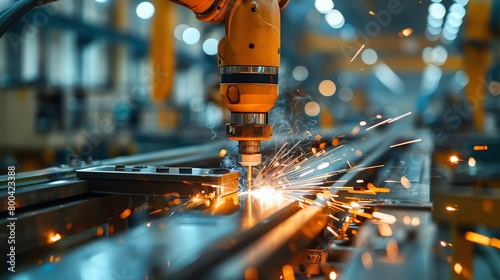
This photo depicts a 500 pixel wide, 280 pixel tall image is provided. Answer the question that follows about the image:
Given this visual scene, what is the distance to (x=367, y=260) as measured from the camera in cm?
109

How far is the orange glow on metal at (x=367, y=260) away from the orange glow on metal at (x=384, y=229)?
18 cm

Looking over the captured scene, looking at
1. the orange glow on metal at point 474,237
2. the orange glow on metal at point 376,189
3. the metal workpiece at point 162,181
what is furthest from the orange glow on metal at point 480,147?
the metal workpiece at point 162,181

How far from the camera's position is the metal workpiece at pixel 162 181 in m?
1.68

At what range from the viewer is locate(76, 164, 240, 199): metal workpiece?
168 centimetres

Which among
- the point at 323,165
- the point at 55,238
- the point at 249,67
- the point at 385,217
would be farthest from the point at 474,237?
the point at 55,238

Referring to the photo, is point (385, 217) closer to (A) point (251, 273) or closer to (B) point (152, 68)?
(A) point (251, 273)

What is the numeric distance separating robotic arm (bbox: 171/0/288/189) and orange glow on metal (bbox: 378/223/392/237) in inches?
17.5

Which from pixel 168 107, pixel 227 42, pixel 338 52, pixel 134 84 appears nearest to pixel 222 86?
pixel 227 42

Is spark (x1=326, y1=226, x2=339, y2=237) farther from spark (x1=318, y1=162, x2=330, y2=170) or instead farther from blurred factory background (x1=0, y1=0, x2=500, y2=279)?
blurred factory background (x1=0, y1=0, x2=500, y2=279)

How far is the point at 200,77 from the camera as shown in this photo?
1670 centimetres

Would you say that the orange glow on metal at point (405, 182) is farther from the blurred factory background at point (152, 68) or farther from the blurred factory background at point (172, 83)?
the blurred factory background at point (152, 68)

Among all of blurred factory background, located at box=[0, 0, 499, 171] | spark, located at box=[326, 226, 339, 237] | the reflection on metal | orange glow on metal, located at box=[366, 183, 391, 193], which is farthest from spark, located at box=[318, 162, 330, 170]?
blurred factory background, located at box=[0, 0, 499, 171]

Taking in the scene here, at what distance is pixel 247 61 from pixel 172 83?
8.29 m

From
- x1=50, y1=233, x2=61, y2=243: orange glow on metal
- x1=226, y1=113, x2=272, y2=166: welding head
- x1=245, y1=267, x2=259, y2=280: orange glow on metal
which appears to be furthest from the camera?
x1=226, y1=113, x2=272, y2=166: welding head
